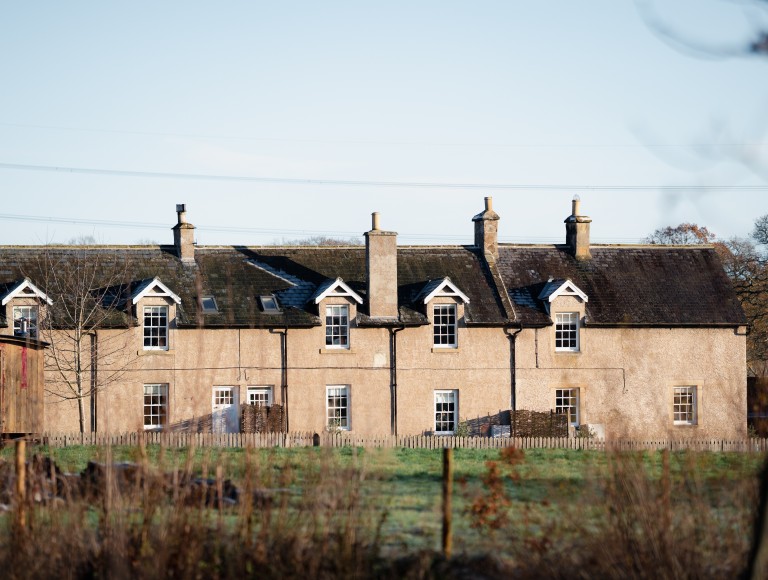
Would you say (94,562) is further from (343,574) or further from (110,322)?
(110,322)

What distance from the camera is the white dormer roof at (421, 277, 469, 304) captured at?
37500 mm

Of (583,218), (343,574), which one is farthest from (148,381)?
(343,574)

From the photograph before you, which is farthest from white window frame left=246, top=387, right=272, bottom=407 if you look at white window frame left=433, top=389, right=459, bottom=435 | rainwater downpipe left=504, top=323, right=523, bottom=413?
rainwater downpipe left=504, top=323, right=523, bottom=413

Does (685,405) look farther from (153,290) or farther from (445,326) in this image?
(153,290)

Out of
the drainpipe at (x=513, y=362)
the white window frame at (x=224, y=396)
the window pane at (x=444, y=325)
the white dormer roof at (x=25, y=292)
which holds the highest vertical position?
the white dormer roof at (x=25, y=292)

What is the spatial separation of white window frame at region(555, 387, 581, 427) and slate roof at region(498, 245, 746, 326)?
8.12ft

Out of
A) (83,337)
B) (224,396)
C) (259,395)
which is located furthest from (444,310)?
(83,337)

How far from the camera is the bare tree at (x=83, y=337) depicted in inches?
1387

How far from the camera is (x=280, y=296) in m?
37.8

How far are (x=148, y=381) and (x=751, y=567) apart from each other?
29.5 metres

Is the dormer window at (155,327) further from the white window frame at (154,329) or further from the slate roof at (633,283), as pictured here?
the slate roof at (633,283)

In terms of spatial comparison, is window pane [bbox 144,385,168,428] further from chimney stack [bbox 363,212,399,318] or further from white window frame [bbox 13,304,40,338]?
chimney stack [bbox 363,212,399,318]

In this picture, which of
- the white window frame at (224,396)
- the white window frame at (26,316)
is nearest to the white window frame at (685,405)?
the white window frame at (224,396)

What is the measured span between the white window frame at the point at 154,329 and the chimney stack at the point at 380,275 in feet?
22.4
